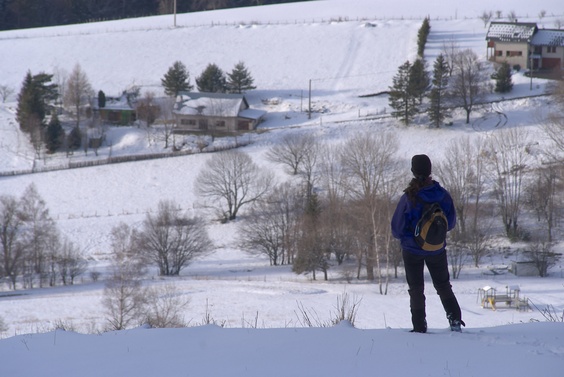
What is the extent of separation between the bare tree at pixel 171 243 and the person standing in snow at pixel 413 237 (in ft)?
81.6

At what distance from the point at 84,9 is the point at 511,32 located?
56.9 metres

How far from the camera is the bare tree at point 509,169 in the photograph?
3197 centimetres

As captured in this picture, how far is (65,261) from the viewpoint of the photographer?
1162 inches

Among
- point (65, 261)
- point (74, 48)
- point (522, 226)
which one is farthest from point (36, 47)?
point (522, 226)

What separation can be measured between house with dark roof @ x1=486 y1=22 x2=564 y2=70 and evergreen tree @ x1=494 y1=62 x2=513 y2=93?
14.4 feet

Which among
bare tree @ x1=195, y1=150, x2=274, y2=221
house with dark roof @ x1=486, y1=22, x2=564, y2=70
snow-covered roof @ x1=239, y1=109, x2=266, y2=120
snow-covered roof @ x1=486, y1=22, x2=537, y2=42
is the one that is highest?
snow-covered roof @ x1=486, y1=22, x2=537, y2=42

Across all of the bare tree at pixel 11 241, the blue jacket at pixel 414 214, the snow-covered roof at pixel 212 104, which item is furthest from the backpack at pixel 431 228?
the snow-covered roof at pixel 212 104

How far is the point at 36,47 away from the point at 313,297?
172 feet

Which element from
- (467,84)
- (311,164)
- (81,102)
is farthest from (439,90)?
(81,102)

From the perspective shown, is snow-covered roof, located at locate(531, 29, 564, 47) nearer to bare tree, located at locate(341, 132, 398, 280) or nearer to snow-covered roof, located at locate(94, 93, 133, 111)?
bare tree, located at locate(341, 132, 398, 280)

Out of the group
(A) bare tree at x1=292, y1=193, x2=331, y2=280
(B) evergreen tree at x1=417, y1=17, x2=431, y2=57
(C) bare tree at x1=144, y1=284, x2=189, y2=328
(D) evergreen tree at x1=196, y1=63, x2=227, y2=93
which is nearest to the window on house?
(D) evergreen tree at x1=196, y1=63, x2=227, y2=93

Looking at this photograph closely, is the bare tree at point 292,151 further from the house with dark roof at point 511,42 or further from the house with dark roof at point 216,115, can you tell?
the house with dark roof at point 511,42

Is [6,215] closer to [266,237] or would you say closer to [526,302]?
[266,237]

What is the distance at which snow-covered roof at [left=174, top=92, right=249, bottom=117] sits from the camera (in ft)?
153
